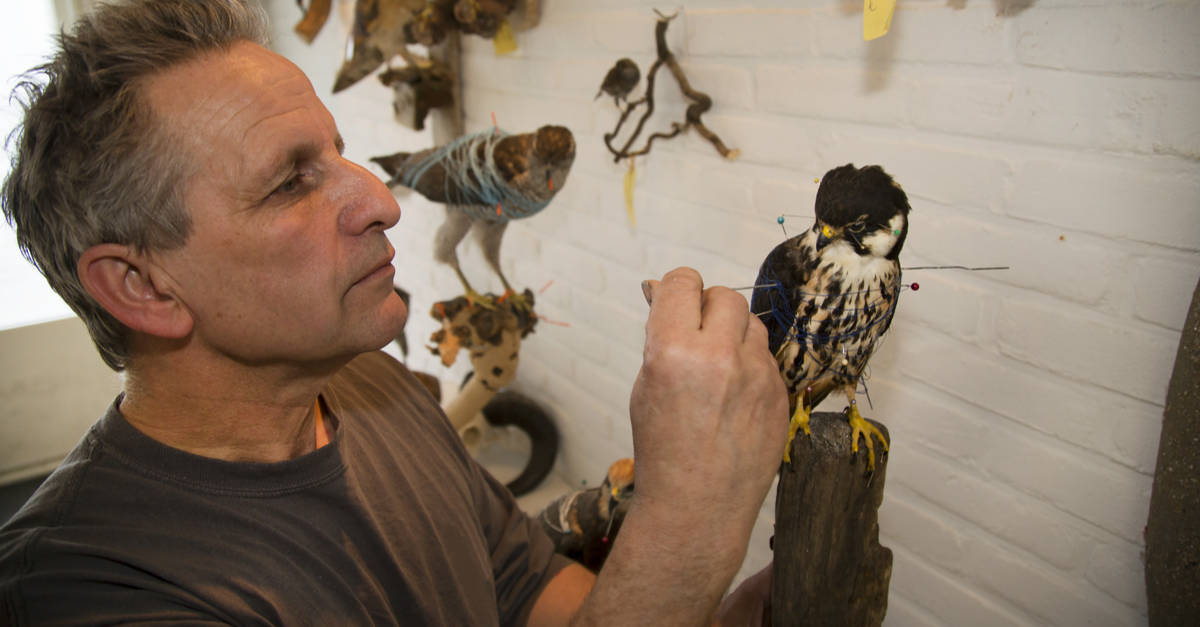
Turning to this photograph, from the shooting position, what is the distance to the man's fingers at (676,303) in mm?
711

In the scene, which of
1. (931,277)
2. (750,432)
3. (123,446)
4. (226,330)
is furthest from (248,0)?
(931,277)

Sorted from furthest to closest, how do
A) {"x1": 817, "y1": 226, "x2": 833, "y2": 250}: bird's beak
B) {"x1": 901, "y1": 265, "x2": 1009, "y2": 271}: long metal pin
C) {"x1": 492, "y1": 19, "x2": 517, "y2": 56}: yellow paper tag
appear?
{"x1": 492, "y1": 19, "x2": 517, "y2": 56}: yellow paper tag, {"x1": 901, "y1": 265, "x2": 1009, "y2": 271}: long metal pin, {"x1": 817, "y1": 226, "x2": 833, "y2": 250}: bird's beak

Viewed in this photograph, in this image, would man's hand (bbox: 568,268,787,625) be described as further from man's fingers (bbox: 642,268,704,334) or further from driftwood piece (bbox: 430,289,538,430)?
driftwood piece (bbox: 430,289,538,430)

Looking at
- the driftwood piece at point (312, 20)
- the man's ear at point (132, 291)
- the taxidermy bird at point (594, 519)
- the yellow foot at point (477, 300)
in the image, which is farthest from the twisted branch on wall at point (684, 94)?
the driftwood piece at point (312, 20)

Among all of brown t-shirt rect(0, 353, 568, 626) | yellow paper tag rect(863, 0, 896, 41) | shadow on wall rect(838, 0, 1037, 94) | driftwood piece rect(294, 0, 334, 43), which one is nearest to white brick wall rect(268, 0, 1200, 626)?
shadow on wall rect(838, 0, 1037, 94)

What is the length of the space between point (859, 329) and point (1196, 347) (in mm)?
335

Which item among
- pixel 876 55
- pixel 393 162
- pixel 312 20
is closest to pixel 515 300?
pixel 393 162

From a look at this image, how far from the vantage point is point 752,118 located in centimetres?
132

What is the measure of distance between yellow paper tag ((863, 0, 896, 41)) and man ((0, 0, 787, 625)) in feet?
1.31

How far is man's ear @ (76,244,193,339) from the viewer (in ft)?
2.43

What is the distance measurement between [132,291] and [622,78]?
3.20ft

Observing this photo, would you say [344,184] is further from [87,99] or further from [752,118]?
[752,118]

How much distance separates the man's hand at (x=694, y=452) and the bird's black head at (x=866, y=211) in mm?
132

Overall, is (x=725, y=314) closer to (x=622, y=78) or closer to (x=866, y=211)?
(x=866, y=211)
